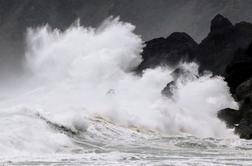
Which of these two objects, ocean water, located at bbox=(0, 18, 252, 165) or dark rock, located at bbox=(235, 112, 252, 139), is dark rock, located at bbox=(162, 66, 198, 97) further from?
dark rock, located at bbox=(235, 112, 252, 139)

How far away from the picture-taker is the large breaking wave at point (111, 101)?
19969 millimetres

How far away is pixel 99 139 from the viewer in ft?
68.6

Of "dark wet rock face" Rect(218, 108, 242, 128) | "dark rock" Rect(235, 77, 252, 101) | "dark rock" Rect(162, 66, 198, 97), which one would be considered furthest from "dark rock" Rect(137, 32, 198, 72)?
"dark wet rock face" Rect(218, 108, 242, 128)

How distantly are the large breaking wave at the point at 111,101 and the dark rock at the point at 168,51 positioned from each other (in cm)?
97

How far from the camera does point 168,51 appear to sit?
A: 4538 cm

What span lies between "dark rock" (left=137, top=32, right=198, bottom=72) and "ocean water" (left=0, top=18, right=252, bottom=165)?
916 mm

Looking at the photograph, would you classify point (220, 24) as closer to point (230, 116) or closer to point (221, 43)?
point (221, 43)

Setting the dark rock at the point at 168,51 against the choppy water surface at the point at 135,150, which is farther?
the dark rock at the point at 168,51

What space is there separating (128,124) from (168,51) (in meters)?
20.8

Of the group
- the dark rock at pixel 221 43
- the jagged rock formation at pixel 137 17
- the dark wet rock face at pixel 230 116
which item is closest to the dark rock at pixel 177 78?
the dark rock at pixel 221 43

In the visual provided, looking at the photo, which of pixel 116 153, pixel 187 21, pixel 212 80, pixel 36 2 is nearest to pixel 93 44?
pixel 212 80

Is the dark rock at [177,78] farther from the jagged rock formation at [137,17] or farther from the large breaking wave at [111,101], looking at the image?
the jagged rock formation at [137,17]

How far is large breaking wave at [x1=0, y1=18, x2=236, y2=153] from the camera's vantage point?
20.0m

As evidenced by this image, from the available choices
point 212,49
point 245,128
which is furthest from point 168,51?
point 245,128
